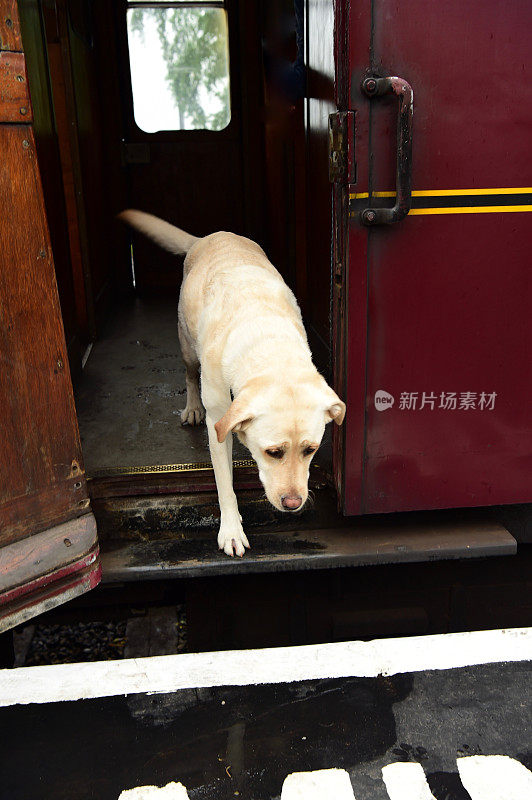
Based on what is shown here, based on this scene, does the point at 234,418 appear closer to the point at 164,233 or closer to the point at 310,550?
the point at 310,550

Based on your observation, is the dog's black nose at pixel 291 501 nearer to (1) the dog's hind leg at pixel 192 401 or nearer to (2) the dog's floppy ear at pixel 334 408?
(2) the dog's floppy ear at pixel 334 408

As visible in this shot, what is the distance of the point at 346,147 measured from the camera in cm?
230

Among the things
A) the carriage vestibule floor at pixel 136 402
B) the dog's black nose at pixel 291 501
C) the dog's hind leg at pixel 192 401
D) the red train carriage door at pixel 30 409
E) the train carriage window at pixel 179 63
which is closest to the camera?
the red train carriage door at pixel 30 409

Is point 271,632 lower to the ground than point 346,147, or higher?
lower

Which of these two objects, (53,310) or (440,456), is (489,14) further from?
(53,310)

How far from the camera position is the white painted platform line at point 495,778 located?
1944 mm

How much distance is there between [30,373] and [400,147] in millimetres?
1504

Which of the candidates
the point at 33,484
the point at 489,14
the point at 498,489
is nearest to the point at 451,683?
the point at 498,489

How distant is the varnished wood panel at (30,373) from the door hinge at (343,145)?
106 centimetres

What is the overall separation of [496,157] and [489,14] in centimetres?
46

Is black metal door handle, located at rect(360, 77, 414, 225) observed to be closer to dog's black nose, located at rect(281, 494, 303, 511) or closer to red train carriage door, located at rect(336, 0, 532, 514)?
red train carriage door, located at rect(336, 0, 532, 514)

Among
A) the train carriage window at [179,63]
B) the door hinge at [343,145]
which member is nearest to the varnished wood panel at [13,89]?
the door hinge at [343,145]

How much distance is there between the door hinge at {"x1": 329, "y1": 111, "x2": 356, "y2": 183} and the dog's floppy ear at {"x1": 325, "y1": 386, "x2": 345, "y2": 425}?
78cm

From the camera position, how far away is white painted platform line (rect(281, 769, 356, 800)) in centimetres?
196
